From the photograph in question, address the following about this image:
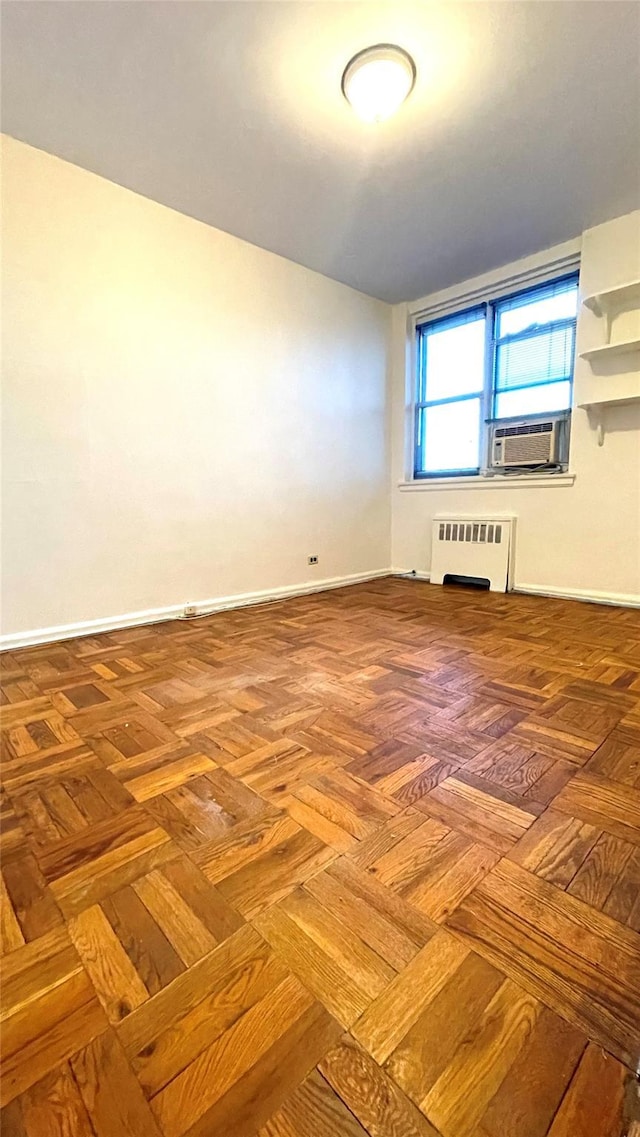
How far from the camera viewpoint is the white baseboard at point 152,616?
7.54ft

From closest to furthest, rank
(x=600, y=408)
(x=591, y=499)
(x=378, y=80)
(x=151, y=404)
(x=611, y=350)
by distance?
(x=378, y=80) < (x=151, y=404) < (x=611, y=350) < (x=600, y=408) < (x=591, y=499)

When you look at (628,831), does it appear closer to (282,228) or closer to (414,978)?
(414,978)

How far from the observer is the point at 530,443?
3371 millimetres

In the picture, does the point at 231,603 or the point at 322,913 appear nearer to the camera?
the point at 322,913

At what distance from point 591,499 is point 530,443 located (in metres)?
0.60

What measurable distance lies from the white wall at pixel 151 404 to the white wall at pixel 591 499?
144 centimetres

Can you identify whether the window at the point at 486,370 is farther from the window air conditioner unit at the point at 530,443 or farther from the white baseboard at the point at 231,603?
the white baseboard at the point at 231,603

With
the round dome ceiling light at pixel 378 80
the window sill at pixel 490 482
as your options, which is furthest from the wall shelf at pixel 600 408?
the round dome ceiling light at pixel 378 80

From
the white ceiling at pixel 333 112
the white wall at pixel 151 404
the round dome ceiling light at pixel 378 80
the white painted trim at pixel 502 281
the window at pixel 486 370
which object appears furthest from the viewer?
the window at pixel 486 370

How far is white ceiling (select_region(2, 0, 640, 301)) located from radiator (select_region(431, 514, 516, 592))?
6.44ft

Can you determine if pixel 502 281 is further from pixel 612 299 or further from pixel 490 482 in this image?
pixel 490 482

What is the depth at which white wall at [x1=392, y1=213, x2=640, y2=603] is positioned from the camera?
2.91m

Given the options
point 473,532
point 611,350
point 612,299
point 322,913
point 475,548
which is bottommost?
point 322,913

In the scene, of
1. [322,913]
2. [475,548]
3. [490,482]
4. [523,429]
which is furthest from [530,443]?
[322,913]
